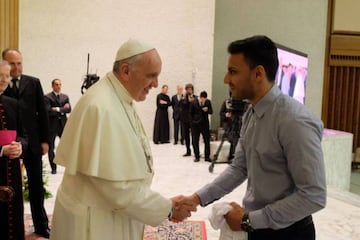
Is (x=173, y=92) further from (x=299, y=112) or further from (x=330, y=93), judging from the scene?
(x=299, y=112)

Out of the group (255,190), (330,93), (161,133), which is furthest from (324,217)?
(330,93)

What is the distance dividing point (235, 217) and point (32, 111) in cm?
280

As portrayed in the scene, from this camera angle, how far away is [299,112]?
1602 millimetres

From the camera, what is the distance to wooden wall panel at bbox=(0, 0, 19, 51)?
518 centimetres

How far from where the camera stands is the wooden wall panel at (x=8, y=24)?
5180mm

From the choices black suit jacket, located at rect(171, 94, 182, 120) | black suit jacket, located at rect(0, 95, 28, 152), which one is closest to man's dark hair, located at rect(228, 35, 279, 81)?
black suit jacket, located at rect(0, 95, 28, 152)

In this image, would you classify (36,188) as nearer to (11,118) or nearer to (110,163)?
(11,118)

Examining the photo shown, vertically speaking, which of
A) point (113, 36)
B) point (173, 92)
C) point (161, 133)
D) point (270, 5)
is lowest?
point (161, 133)

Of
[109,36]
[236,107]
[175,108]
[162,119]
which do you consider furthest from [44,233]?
[109,36]

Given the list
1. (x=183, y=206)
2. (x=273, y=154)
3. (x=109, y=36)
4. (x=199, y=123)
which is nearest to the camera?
(x=273, y=154)

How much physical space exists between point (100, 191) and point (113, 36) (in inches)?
443

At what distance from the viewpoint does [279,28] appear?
13812 millimetres

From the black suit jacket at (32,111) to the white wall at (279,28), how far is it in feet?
32.8

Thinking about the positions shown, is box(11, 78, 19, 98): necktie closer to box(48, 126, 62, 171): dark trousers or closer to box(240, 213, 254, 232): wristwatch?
box(48, 126, 62, 171): dark trousers
